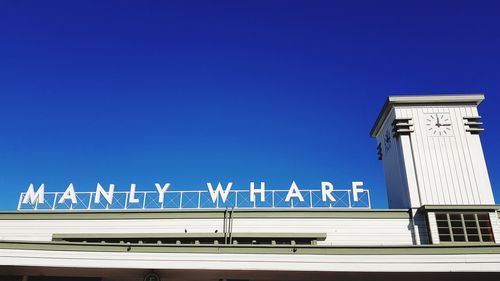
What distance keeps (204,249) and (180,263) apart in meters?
1.25

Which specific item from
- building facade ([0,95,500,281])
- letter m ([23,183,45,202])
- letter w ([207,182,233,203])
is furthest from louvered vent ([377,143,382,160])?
letter m ([23,183,45,202])

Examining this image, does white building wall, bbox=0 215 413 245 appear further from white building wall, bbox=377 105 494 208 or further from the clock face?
the clock face

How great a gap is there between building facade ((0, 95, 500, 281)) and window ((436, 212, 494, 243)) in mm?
62

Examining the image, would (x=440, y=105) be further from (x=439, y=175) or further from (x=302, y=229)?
(x=302, y=229)

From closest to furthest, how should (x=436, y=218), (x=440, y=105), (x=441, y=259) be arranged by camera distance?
(x=441, y=259) < (x=436, y=218) < (x=440, y=105)

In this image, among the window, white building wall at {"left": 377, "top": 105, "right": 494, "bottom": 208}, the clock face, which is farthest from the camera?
the clock face

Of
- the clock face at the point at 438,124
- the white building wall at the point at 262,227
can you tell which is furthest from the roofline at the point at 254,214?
the clock face at the point at 438,124

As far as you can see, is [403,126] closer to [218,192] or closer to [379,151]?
[379,151]

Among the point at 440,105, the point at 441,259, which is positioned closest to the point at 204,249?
the point at 441,259

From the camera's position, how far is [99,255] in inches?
717

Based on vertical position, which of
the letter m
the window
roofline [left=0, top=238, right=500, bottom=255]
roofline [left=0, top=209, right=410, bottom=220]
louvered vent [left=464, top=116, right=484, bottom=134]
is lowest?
roofline [left=0, top=238, right=500, bottom=255]

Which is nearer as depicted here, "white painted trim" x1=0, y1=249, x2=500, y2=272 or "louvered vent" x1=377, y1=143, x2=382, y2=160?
"white painted trim" x1=0, y1=249, x2=500, y2=272

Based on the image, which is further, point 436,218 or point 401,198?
point 401,198

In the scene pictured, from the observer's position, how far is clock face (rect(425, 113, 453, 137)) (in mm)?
27734
